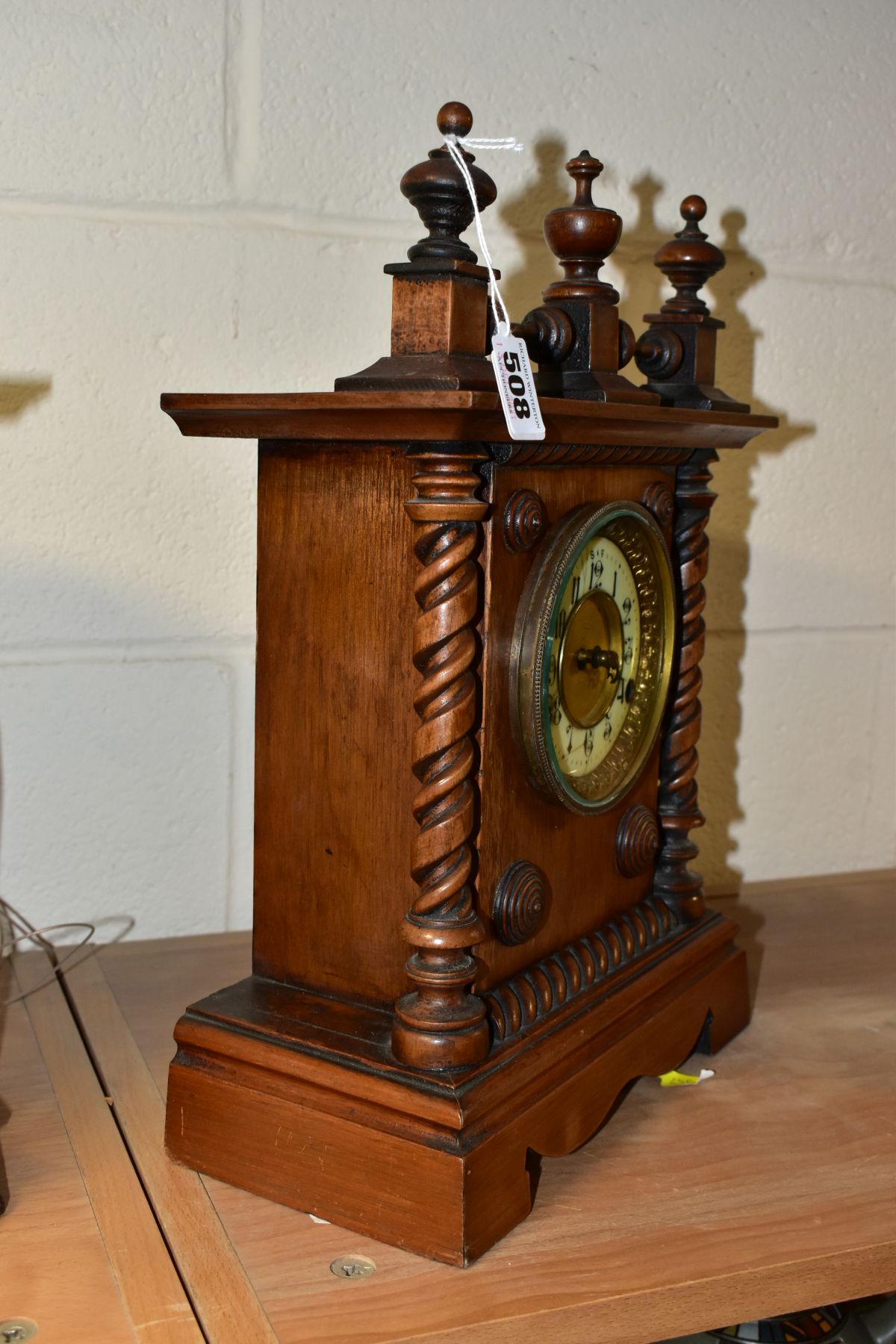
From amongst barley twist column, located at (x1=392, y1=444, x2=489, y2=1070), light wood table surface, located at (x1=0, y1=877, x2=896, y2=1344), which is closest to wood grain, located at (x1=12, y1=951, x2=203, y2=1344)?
light wood table surface, located at (x1=0, y1=877, x2=896, y2=1344)

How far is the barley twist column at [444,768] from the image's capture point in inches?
34.5

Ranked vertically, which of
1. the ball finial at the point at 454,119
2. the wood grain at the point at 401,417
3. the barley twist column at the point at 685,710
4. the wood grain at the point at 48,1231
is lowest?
the wood grain at the point at 48,1231

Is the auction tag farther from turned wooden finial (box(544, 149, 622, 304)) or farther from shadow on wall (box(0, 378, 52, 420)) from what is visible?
shadow on wall (box(0, 378, 52, 420))

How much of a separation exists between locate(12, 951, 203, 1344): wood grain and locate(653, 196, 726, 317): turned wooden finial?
84cm

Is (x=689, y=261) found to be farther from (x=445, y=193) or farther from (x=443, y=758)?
(x=443, y=758)

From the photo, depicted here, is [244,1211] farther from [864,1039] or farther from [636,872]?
[864,1039]

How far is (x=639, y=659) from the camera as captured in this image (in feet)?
3.75

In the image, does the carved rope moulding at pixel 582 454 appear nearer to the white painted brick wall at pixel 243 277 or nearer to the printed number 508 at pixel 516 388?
the printed number 508 at pixel 516 388

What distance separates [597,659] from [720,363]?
708 mm

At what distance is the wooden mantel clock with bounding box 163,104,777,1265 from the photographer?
0.89m

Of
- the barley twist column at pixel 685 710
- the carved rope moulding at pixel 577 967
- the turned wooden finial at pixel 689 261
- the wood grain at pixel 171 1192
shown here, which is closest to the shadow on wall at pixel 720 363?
the turned wooden finial at pixel 689 261

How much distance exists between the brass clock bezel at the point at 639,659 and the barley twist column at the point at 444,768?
47mm

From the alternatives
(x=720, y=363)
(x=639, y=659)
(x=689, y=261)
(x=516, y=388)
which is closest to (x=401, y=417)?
(x=516, y=388)

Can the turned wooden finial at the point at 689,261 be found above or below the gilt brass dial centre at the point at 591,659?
above
